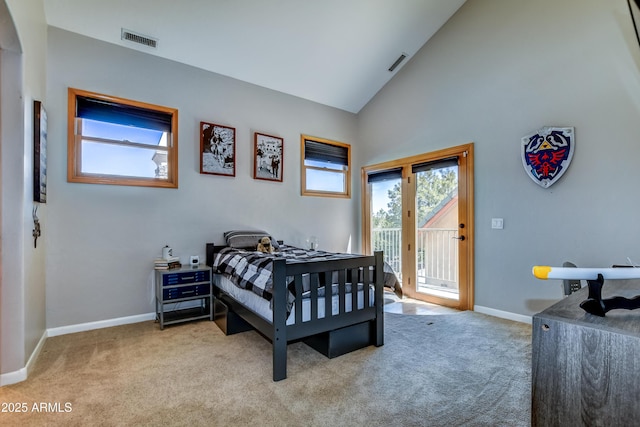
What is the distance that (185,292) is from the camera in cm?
314

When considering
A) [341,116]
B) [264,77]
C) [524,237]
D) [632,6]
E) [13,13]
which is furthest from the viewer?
[341,116]

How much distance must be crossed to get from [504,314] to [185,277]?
352cm

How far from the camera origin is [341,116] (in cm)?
511

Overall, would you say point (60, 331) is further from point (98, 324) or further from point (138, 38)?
point (138, 38)

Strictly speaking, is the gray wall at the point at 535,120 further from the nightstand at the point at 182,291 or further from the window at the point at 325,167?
the nightstand at the point at 182,291

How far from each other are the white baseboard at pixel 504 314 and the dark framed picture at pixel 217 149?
348cm

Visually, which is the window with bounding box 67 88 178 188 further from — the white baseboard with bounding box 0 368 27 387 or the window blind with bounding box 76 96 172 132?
the white baseboard with bounding box 0 368 27 387

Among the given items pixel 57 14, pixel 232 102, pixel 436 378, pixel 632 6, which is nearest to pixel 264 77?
pixel 232 102

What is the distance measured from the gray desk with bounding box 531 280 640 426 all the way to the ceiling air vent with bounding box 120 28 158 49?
404 centimetres

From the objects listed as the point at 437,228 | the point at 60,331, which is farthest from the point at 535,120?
the point at 60,331

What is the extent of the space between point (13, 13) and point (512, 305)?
487 centimetres

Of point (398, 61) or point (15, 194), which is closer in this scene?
point (15, 194)

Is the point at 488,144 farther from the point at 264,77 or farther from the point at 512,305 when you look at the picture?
the point at 264,77

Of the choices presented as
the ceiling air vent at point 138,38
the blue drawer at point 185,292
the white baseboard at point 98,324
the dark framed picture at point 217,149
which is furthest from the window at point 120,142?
the white baseboard at point 98,324
